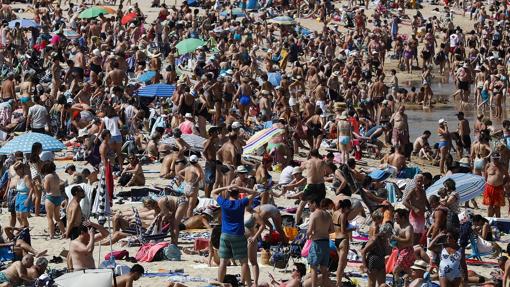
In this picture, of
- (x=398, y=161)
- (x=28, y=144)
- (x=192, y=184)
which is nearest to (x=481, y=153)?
(x=398, y=161)

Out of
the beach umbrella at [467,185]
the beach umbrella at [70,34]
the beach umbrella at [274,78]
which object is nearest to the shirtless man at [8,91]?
the beach umbrella at [274,78]

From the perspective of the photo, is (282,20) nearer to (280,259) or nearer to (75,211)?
(75,211)

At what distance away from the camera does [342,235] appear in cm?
1362

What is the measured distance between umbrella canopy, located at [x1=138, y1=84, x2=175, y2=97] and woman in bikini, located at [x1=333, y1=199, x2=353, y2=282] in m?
8.41

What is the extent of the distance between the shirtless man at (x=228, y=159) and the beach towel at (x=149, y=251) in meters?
2.55

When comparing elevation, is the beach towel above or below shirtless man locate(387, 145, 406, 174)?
above

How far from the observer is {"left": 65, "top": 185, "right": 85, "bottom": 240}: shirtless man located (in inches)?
564

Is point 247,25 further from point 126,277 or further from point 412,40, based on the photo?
point 126,277

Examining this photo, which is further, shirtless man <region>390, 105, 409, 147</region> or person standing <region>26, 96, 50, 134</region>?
shirtless man <region>390, 105, 409, 147</region>

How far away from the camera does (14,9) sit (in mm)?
35844

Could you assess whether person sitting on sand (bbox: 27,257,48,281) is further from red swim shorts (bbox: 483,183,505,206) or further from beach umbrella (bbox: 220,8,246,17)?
beach umbrella (bbox: 220,8,246,17)

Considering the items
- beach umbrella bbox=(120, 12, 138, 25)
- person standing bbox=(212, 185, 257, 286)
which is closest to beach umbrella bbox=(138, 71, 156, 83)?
beach umbrella bbox=(120, 12, 138, 25)

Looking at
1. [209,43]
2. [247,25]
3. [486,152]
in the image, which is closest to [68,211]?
[486,152]

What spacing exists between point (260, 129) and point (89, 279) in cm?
1165
